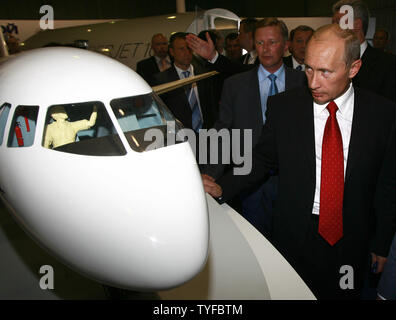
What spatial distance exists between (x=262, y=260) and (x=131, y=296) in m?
0.90

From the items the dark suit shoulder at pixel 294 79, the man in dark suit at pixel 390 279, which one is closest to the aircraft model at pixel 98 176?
the man in dark suit at pixel 390 279

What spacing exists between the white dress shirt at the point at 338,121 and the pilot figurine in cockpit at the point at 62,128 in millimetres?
1495

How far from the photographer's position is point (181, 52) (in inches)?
227

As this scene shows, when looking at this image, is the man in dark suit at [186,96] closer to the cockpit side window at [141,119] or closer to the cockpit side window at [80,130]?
the cockpit side window at [141,119]

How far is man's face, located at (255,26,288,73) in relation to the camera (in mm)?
3260

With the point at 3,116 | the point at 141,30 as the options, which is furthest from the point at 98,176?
the point at 141,30

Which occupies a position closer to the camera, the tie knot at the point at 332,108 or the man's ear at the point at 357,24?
the tie knot at the point at 332,108

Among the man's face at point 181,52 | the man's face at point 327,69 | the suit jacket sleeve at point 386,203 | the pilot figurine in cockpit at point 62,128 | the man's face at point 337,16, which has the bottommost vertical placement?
the suit jacket sleeve at point 386,203

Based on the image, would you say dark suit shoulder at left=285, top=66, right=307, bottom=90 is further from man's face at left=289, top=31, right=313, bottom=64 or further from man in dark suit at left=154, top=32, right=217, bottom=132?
man's face at left=289, top=31, right=313, bottom=64

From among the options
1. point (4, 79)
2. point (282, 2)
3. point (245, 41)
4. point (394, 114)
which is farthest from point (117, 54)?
point (282, 2)

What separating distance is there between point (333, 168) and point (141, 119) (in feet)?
4.26

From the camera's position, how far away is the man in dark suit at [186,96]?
539 centimetres

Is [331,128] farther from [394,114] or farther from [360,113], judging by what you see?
[394,114]

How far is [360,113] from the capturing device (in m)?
2.13
